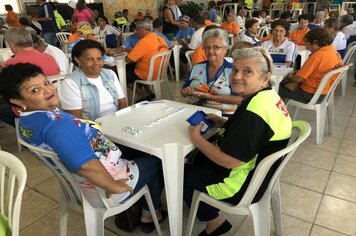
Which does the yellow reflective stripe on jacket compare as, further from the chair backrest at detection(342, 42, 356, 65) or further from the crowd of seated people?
the chair backrest at detection(342, 42, 356, 65)

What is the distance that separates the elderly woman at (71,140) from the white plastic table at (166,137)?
141 mm

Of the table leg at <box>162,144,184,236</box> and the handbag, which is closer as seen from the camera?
the table leg at <box>162,144,184,236</box>

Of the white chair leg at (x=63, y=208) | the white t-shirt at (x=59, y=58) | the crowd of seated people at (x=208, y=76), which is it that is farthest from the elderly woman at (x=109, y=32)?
the white chair leg at (x=63, y=208)

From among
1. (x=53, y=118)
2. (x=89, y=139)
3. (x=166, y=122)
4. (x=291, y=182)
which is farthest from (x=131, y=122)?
(x=291, y=182)

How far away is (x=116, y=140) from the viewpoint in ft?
4.53

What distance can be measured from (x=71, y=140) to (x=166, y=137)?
17.7 inches

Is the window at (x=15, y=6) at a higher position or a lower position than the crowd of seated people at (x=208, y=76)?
higher

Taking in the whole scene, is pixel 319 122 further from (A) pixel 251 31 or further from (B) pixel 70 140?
(B) pixel 70 140

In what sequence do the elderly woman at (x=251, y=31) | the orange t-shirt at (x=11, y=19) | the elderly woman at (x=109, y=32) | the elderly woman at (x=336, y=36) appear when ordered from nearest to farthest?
1. the elderly woman at (x=336, y=36)
2. the elderly woman at (x=251, y=31)
3. the elderly woman at (x=109, y=32)
4. the orange t-shirt at (x=11, y=19)

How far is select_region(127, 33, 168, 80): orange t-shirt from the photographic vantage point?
3.43 meters

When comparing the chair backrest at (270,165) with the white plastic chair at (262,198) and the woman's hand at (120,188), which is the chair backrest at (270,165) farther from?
the woman's hand at (120,188)

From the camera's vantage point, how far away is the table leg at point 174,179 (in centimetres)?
129

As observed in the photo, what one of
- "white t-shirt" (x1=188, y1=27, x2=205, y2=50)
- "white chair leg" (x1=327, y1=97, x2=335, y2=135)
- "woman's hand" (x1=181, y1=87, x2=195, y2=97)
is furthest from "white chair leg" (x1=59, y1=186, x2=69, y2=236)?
"white t-shirt" (x1=188, y1=27, x2=205, y2=50)

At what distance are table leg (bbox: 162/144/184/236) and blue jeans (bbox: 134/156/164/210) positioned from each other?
15 centimetres
